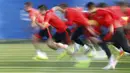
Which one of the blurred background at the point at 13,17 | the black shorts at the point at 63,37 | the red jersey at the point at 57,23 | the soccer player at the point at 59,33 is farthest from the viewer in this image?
the blurred background at the point at 13,17

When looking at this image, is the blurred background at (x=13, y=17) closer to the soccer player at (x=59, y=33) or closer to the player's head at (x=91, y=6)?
the soccer player at (x=59, y=33)

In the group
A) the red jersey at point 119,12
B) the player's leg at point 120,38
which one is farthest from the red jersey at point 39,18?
the player's leg at point 120,38

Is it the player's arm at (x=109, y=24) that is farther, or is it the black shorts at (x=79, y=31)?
the black shorts at (x=79, y=31)

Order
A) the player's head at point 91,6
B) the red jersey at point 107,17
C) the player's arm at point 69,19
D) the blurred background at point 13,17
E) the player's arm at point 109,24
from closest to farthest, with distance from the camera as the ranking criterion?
the player's arm at point 109,24, the red jersey at point 107,17, the player's head at point 91,6, the player's arm at point 69,19, the blurred background at point 13,17

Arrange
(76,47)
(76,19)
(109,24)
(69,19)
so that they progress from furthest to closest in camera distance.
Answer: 1. (76,47)
2. (69,19)
3. (76,19)
4. (109,24)

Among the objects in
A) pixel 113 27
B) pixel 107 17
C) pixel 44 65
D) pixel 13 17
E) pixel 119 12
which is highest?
pixel 13 17

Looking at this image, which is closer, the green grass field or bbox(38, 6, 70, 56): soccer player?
the green grass field

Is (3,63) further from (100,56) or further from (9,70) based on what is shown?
(100,56)

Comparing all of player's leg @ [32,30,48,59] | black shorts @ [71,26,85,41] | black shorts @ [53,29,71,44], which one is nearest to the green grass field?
player's leg @ [32,30,48,59]

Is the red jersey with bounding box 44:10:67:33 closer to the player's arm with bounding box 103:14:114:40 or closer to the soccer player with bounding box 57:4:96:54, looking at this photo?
the soccer player with bounding box 57:4:96:54

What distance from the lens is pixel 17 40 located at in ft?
72.9

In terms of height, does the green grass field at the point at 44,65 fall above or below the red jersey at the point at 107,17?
below

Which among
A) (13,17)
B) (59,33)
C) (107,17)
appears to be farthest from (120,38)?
(13,17)

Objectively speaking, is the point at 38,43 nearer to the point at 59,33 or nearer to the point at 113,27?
the point at 59,33
